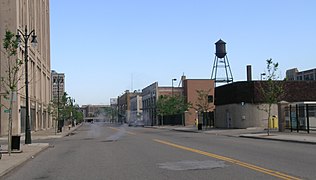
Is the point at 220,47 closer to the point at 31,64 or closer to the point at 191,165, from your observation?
the point at 31,64

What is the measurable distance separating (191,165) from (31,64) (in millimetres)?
49685

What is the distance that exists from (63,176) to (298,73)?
125 meters

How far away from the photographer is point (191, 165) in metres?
15.3

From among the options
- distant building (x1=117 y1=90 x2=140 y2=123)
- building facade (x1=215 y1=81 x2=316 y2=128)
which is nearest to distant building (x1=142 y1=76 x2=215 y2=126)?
building facade (x1=215 y1=81 x2=316 y2=128)

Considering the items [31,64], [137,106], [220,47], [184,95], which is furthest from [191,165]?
[137,106]

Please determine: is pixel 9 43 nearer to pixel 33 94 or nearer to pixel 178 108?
pixel 33 94

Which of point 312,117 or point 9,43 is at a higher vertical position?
point 9,43

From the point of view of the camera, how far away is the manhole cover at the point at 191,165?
14579mm

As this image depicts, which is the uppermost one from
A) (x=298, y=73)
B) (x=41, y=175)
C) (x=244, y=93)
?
(x=298, y=73)

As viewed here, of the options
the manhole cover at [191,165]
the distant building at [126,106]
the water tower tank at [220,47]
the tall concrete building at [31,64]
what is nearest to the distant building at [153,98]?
the water tower tank at [220,47]

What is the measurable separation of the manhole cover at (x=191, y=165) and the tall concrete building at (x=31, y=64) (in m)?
18.3

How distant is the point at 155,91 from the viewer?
11069cm

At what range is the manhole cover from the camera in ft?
47.8

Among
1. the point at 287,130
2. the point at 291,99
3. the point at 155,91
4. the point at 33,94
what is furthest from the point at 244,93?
the point at 155,91
